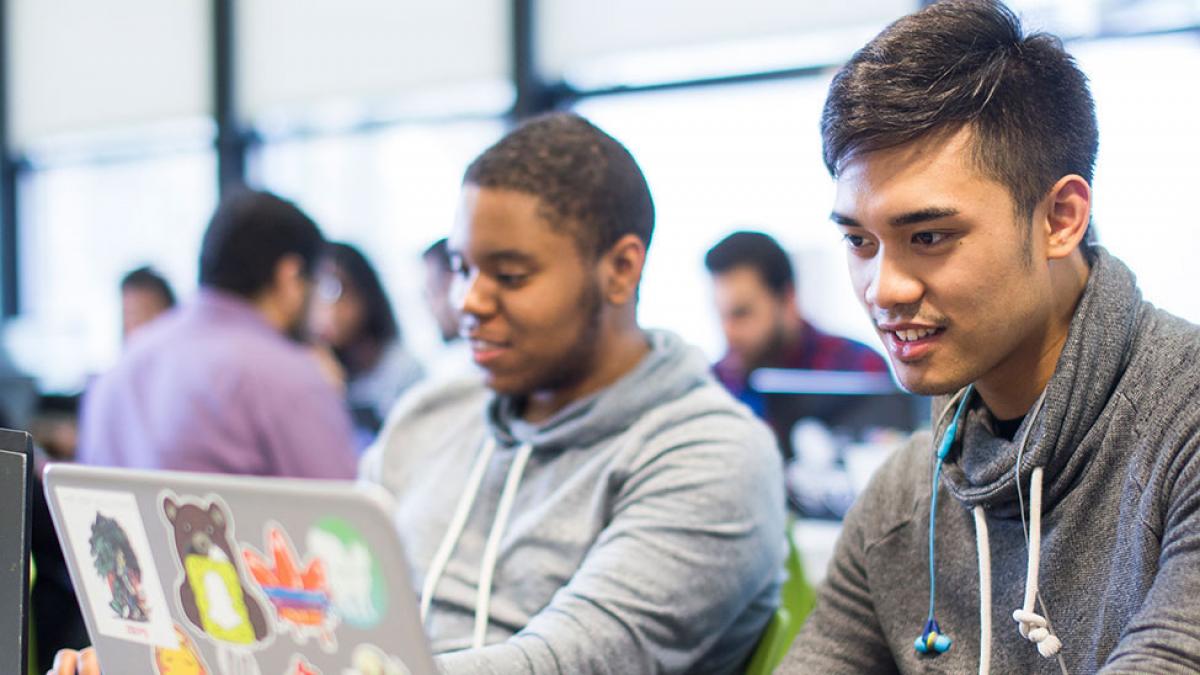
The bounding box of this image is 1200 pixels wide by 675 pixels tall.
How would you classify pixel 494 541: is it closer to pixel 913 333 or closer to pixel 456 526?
pixel 456 526

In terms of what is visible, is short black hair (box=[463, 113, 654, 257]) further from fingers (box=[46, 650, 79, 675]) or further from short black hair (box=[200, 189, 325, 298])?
short black hair (box=[200, 189, 325, 298])

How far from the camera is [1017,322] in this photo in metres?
1.06

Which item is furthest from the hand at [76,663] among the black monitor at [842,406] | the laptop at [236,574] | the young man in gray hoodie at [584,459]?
the black monitor at [842,406]

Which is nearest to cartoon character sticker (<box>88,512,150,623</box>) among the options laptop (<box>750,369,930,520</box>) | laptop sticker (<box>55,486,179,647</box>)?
laptop sticker (<box>55,486,179,647</box>)

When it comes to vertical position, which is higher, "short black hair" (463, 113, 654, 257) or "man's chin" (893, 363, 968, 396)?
"short black hair" (463, 113, 654, 257)

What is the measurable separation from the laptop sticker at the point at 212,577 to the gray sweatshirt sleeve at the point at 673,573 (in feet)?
1.23

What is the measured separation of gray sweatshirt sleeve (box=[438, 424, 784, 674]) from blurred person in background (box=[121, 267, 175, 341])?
3.80m

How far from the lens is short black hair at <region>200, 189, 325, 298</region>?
276 cm

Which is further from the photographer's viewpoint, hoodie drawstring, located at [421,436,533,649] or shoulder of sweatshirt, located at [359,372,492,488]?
shoulder of sweatshirt, located at [359,372,492,488]

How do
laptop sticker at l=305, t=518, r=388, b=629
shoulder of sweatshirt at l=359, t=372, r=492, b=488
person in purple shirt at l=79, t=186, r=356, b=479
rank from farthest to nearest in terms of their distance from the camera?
person in purple shirt at l=79, t=186, r=356, b=479 → shoulder of sweatshirt at l=359, t=372, r=492, b=488 → laptop sticker at l=305, t=518, r=388, b=629

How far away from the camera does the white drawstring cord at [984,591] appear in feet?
3.64

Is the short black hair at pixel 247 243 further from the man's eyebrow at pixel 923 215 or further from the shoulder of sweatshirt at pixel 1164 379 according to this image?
the shoulder of sweatshirt at pixel 1164 379

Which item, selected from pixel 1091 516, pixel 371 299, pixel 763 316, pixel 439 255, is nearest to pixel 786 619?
pixel 1091 516

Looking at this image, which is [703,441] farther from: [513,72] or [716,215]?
[513,72]
